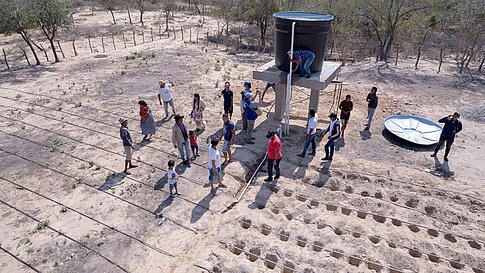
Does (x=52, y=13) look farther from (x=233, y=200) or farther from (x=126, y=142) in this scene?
(x=233, y=200)

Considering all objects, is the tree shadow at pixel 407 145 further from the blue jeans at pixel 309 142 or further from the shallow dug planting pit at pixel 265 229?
the shallow dug planting pit at pixel 265 229

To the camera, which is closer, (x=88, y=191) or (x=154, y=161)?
(x=88, y=191)

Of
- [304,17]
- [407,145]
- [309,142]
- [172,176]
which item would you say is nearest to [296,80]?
[304,17]

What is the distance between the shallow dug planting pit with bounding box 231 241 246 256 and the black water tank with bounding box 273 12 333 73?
6393 mm

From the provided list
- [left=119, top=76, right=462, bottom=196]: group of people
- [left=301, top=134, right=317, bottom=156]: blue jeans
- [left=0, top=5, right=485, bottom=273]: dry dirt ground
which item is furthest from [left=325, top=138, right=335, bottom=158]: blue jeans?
[left=301, top=134, right=317, bottom=156]: blue jeans

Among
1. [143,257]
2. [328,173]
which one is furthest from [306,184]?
[143,257]

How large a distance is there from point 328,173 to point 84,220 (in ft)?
20.1

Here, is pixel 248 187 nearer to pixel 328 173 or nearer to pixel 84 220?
pixel 328 173

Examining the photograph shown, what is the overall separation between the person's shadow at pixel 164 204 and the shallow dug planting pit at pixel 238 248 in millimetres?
1933

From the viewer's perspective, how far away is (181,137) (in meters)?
8.71

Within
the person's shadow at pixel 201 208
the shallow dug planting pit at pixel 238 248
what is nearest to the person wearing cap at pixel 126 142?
the person's shadow at pixel 201 208

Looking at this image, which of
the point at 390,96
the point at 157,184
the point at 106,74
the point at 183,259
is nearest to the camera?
the point at 183,259

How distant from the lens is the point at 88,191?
8.16 meters

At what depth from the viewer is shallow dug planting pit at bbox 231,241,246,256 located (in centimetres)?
646
